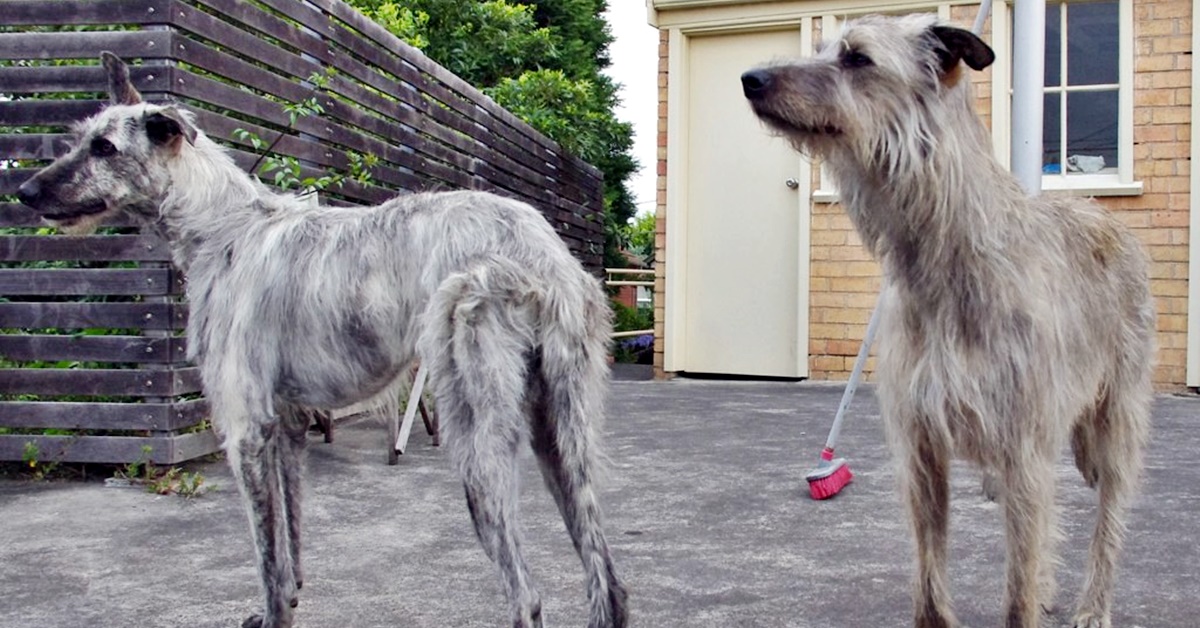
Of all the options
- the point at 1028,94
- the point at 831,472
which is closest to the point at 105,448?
the point at 831,472

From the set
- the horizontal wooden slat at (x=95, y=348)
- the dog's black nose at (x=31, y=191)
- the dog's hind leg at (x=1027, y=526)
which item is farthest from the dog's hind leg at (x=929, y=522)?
the horizontal wooden slat at (x=95, y=348)

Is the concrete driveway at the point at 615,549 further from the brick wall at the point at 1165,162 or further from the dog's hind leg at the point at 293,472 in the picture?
the brick wall at the point at 1165,162

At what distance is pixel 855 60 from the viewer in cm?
257

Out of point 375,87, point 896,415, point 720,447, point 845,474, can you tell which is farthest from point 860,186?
point 375,87

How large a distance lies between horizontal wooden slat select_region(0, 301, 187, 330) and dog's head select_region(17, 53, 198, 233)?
1.64 metres

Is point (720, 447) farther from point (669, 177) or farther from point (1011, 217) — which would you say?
point (669, 177)

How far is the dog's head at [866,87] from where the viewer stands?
251 cm

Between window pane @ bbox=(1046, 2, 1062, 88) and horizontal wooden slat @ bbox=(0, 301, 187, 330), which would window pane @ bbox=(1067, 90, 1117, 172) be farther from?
horizontal wooden slat @ bbox=(0, 301, 187, 330)

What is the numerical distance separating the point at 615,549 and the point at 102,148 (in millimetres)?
2212

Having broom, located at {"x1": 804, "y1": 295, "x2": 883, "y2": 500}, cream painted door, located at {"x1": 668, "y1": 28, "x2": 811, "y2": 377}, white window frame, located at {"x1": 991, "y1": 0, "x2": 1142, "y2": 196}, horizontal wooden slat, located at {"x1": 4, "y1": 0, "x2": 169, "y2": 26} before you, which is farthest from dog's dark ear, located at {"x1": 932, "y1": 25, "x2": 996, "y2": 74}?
cream painted door, located at {"x1": 668, "y1": 28, "x2": 811, "y2": 377}

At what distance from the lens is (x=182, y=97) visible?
16.5 feet

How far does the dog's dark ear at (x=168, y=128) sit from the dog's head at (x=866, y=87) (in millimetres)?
1906

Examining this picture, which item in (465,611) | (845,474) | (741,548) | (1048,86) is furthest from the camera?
(1048,86)

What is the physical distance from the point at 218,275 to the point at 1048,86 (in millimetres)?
7565
